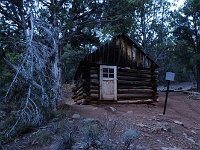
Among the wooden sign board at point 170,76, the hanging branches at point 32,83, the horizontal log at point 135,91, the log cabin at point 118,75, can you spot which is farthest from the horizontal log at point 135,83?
the hanging branches at point 32,83

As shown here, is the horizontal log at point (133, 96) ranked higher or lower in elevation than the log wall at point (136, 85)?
lower

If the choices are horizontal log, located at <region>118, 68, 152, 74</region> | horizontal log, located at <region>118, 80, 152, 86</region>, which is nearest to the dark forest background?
horizontal log, located at <region>118, 68, 152, 74</region>

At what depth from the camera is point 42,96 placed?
21.3 ft

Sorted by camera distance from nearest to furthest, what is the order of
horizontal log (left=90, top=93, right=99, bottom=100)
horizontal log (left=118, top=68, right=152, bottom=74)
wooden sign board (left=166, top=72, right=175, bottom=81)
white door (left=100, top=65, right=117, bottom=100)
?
wooden sign board (left=166, top=72, right=175, bottom=81)
horizontal log (left=90, top=93, right=99, bottom=100)
white door (left=100, top=65, right=117, bottom=100)
horizontal log (left=118, top=68, right=152, bottom=74)

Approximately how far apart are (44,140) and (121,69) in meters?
8.44

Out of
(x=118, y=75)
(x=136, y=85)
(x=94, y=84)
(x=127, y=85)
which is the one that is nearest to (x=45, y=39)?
(x=94, y=84)

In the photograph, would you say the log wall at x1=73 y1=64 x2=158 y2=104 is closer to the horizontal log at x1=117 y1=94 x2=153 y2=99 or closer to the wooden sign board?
the horizontal log at x1=117 y1=94 x2=153 y2=99

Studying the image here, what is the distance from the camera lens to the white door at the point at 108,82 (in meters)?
13.0

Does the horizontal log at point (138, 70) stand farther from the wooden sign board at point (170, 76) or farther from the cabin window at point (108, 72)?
the wooden sign board at point (170, 76)

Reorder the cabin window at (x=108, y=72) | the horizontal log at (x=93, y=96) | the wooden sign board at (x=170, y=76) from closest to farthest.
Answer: the wooden sign board at (x=170, y=76), the horizontal log at (x=93, y=96), the cabin window at (x=108, y=72)

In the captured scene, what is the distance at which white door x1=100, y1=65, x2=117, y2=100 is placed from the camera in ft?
42.6

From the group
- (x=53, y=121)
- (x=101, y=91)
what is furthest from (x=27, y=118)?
(x=101, y=91)

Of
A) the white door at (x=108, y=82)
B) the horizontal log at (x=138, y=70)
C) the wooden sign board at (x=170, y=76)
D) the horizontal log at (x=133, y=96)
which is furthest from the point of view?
the horizontal log at (x=138, y=70)

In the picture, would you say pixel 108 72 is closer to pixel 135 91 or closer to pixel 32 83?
pixel 135 91
